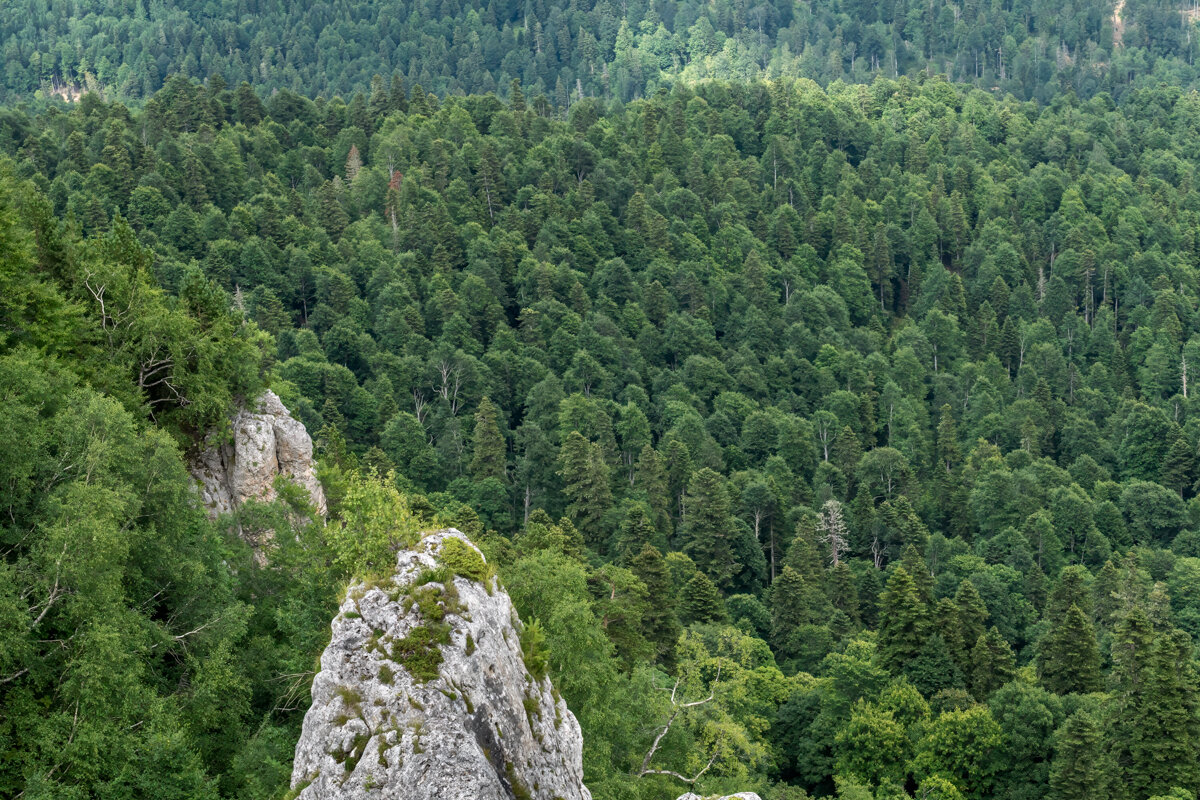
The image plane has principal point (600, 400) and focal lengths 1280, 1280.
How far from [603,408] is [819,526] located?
30091mm

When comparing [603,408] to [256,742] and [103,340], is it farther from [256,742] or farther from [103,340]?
[256,742]

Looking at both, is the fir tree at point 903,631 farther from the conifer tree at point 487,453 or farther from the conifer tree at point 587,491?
the conifer tree at point 487,453

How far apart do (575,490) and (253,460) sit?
66312 mm

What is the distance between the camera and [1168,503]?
144 m

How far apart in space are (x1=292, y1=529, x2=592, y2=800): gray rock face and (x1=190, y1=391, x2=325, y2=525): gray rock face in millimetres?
20811

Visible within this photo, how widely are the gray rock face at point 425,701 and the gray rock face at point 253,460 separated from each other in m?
20.8

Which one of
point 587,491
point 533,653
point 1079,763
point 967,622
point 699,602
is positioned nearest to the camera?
point 533,653

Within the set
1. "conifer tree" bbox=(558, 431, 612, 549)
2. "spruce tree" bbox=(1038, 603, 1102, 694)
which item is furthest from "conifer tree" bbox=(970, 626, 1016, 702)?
"conifer tree" bbox=(558, 431, 612, 549)

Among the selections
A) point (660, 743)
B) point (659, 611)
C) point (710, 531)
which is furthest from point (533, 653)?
point (710, 531)

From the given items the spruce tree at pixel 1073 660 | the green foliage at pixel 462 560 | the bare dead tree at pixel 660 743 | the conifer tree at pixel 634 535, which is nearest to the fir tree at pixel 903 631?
the spruce tree at pixel 1073 660

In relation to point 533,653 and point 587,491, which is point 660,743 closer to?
point 533,653

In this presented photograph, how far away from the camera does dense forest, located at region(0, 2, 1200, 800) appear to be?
3791 cm

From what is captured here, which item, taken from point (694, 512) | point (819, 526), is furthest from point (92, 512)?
point (819, 526)

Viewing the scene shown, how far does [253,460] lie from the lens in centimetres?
5175
